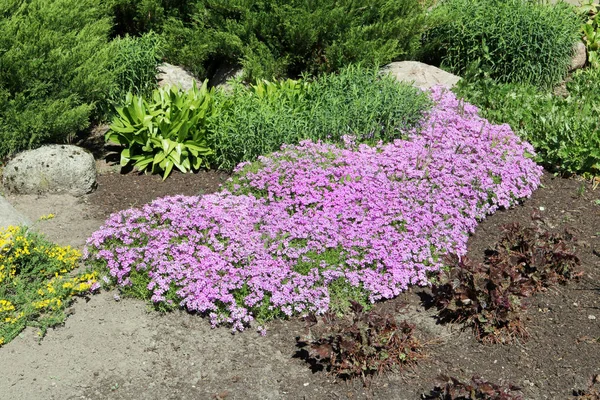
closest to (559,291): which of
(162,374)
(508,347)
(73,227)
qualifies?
(508,347)

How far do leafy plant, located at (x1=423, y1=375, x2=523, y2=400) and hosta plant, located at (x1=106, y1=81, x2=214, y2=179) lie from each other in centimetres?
397

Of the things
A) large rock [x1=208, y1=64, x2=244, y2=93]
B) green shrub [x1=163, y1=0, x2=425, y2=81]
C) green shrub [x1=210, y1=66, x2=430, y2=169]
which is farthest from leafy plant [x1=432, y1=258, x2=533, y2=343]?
large rock [x1=208, y1=64, x2=244, y2=93]

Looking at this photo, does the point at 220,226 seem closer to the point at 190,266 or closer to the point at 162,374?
the point at 190,266

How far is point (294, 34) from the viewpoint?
8.85 metres

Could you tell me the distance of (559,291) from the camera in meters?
5.80

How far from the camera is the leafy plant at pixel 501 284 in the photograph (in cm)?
523

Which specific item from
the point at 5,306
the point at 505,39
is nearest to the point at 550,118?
the point at 505,39

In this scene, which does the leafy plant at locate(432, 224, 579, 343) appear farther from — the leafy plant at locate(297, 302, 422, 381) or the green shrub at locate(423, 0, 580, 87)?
the green shrub at locate(423, 0, 580, 87)

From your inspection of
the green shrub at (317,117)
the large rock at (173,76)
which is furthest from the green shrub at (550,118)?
the large rock at (173,76)

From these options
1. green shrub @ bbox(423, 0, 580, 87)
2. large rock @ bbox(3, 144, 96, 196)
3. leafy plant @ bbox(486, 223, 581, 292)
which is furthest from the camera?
green shrub @ bbox(423, 0, 580, 87)

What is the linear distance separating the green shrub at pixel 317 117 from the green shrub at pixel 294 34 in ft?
3.76

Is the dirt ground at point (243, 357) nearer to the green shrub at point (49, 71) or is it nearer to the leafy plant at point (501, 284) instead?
the leafy plant at point (501, 284)

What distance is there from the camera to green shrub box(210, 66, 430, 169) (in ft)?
23.9

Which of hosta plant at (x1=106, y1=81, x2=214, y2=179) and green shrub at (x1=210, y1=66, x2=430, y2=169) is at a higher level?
green shrub at (x1=210, y1=66, x2=430, y2=169)
